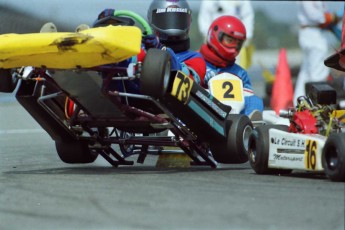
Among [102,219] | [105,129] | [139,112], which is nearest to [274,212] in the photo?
[102,219]

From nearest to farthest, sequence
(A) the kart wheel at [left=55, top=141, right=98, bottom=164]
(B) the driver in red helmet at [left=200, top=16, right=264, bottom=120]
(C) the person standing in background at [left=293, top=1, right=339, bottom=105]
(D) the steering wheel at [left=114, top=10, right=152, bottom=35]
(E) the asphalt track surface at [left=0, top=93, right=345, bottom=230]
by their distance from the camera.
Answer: (E) the asphalt track surface at [left=0, top=93, right=345, bottom=230] < (D) the steering wheel at [left=114, top=10, right=152, bottom=35] < (A) the kart wheel at [left=55, top=141, right=98, bottom=164] < (B) the driver in red helmet at [left=200, top=16, right=264, bottom=120] < (C) the person standing in background at [left=293, top=1, right=339, bottom=105]

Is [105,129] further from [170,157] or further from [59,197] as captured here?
[59,197]

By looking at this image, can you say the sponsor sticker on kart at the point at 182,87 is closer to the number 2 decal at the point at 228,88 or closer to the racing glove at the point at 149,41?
the racing glove at the point at 149,41

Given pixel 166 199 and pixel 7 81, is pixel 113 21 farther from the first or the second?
pixel 166 199

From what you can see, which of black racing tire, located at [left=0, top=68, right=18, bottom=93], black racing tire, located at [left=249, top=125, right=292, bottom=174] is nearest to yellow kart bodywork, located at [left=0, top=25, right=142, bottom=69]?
black racing tire, located at [left=0, top=68, right=18, bottom=93]

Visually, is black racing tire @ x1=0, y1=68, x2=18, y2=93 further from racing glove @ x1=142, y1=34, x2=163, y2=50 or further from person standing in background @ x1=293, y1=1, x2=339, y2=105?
person standing in background @ x1=293, y1=1, x2=339, y2=105

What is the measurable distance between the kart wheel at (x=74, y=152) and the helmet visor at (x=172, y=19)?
1.14m

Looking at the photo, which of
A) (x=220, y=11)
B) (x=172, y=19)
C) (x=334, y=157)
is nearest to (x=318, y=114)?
(x=334, y=157)

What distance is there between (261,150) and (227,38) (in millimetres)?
3093

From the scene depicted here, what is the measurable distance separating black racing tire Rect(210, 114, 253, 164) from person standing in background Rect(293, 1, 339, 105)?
28.9 ft

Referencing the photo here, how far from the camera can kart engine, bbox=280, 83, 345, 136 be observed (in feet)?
24.8

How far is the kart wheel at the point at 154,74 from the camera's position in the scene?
25.3ft

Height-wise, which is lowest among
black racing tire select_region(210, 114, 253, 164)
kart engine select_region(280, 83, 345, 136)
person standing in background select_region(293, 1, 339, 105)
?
person standing in background select_region(293, 1, 339, 105)

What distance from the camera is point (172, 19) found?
9.38 meters
